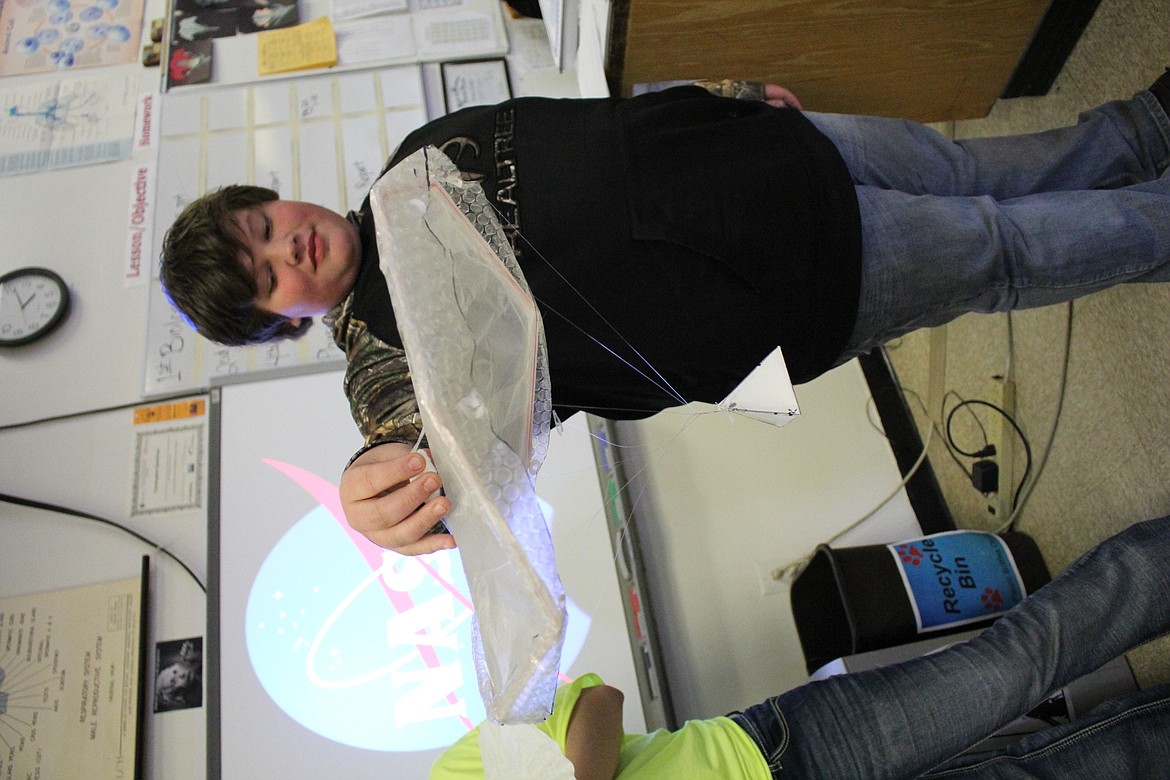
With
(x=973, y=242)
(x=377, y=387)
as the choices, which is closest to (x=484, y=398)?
(x=377, y=387)

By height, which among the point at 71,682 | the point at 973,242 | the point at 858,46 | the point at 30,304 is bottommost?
the point at 71,682

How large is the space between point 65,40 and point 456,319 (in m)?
2.54

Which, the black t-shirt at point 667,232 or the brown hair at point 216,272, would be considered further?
the brown hair at point 216,272

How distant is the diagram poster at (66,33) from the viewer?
7.76ft

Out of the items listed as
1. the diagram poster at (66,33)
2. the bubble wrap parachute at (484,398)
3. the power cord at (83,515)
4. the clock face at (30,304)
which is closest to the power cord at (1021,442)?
the bubble wrap parachute at (484,398)

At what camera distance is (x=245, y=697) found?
5.03 feet

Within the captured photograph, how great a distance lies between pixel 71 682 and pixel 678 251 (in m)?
1.60

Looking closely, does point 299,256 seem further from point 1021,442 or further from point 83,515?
point 1021,442

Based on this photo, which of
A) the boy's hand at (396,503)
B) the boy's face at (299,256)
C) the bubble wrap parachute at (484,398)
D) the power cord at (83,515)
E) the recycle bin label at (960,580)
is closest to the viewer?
the bubble wrap parachute at (484,398)

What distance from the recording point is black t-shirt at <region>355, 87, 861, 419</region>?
880 millimetres

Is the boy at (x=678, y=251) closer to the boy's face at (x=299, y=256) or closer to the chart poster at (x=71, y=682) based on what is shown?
the boy's face at (x=299, y=256)

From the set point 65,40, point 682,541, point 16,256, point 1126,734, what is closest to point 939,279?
point 1126,734

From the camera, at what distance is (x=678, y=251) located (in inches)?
35.1

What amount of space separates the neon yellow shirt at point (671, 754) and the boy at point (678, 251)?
1.53 feet
